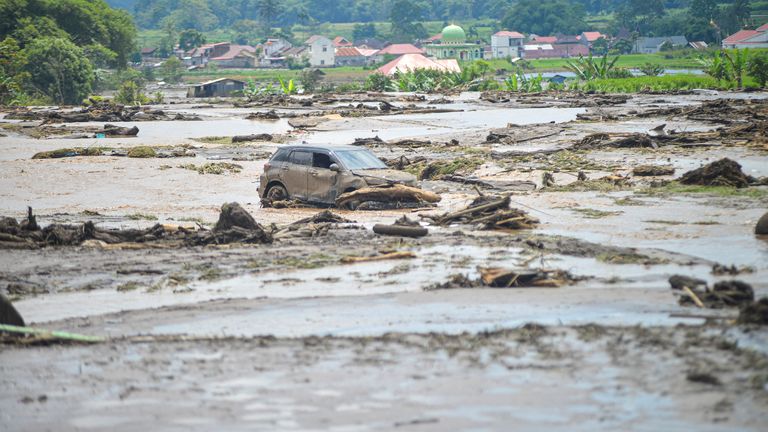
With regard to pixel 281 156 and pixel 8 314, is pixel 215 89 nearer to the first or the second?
pixel 281 156

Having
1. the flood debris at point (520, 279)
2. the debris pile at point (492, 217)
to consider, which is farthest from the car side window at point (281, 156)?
the flood debris at point (520, 279)

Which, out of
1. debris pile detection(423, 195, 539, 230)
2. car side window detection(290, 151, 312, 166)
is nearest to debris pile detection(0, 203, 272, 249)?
debris pile detection(423, 195, 539, 230)

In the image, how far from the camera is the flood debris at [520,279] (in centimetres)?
1586

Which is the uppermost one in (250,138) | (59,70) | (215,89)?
(59,70)

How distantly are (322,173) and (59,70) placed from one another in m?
75.1

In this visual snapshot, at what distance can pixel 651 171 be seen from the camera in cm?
3064

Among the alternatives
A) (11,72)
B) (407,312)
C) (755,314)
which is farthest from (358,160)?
(11,72)

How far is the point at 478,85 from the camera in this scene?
97062mm

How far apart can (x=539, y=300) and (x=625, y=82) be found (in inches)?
2931

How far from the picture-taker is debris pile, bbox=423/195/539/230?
2181 centimetres

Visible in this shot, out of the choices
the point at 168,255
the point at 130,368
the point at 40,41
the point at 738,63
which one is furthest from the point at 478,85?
the point at 130,368

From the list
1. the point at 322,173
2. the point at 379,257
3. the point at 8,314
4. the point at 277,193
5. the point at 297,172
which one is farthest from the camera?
the point at 277,193

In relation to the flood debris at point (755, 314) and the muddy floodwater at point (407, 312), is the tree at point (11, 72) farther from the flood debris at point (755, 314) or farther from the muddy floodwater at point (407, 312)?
the flood debris at point (755, 314)

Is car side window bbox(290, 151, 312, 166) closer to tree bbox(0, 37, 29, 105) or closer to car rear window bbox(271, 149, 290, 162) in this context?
car rear window bbox(271, 149, 290, 162)
